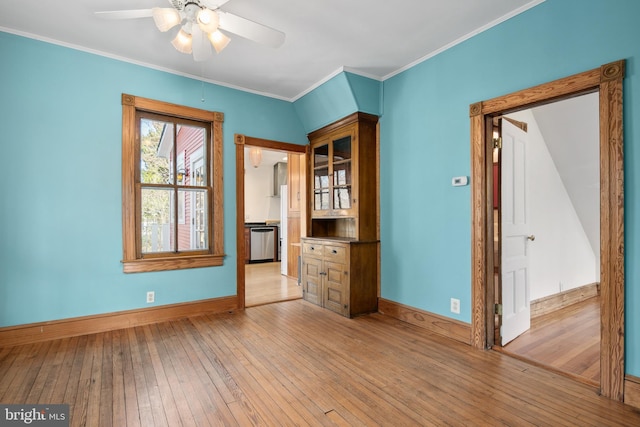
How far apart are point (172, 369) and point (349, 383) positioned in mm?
1323

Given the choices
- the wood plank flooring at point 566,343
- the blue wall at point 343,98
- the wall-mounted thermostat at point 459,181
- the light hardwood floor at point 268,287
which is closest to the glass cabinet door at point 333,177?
the blue wall at point 343,98

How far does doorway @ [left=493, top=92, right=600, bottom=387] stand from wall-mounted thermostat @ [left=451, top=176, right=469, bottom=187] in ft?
0.98

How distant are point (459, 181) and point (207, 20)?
7.84 ft

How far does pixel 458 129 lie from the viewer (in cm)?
295

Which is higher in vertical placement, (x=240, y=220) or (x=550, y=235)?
(x=240, y=220)

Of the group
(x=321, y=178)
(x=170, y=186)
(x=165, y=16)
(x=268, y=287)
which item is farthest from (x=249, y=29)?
(x=268, y=287)

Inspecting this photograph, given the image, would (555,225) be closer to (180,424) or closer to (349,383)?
(349,383)

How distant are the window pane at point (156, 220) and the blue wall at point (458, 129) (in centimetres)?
249

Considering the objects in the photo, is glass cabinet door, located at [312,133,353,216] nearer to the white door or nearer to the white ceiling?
the white ceiling

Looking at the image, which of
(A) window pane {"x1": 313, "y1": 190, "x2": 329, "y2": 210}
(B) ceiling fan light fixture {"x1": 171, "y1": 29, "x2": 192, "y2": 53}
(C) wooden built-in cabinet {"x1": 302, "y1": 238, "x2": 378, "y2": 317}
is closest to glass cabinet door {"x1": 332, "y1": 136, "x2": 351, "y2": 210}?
(A) window pane {"x1": 313, "y1": 190, "x2": 329, "y2": 210}

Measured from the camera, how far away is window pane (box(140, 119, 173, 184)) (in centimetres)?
348

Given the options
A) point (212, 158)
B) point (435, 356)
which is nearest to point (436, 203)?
point (435, 356)

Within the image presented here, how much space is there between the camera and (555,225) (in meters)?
3.90

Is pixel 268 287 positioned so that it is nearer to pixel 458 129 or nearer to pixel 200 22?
pixel 458 129
